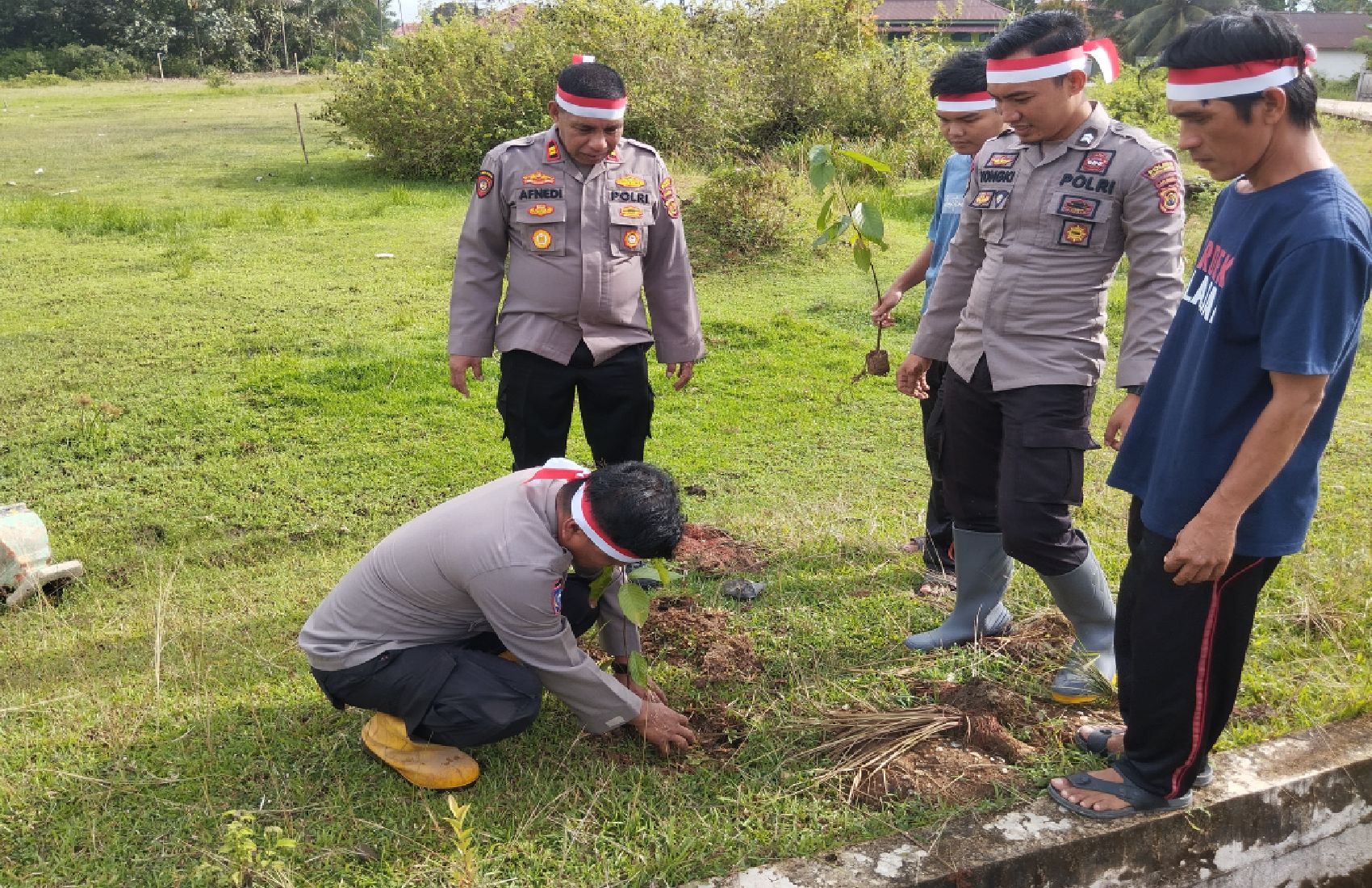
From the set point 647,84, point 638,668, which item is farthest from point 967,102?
point 647,84

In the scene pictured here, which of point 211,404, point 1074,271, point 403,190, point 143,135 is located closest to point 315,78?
point 143,135

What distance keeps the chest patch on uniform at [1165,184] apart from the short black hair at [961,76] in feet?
2.45

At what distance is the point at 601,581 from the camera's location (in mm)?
2836

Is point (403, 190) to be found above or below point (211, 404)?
above

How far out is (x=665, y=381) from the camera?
638 cm

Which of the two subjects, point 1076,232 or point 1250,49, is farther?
point 1076,232

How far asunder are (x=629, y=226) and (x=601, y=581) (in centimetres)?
139

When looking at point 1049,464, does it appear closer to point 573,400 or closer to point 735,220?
point 573,400

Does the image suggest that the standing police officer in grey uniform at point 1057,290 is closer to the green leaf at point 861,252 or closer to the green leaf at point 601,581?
the green leaf at point 861,252

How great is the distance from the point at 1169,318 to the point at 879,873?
62.6 inches

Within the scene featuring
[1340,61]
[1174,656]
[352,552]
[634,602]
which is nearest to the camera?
[1174,656]

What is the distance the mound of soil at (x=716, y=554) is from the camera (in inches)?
158

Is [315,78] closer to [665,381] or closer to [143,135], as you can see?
[143,135]

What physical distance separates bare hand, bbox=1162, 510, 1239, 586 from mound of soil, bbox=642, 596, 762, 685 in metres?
1.40
